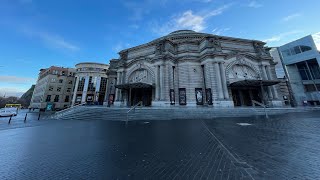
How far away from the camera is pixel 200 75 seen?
79.9 feet

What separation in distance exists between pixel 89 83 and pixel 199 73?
37.6 meters

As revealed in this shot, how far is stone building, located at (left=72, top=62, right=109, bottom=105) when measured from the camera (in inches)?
1610

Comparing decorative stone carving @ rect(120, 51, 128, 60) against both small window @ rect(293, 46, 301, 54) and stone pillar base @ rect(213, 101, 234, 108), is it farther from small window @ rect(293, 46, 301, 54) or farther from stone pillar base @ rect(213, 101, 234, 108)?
small window @ rect(293, 46, 301, 54)

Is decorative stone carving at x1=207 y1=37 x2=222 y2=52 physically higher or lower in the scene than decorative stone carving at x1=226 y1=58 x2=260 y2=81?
higher

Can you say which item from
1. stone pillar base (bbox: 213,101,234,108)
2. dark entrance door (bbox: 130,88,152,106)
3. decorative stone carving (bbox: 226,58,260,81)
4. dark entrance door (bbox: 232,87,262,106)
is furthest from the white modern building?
dark entrance door (bbox: 130,88,152,106)

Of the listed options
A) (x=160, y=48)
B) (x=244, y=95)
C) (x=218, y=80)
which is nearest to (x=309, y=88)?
(x=244, y=95)

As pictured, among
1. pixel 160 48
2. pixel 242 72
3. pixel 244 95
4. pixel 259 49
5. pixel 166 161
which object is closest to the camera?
pixel 166 161

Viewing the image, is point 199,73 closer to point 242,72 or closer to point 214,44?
point 214,44

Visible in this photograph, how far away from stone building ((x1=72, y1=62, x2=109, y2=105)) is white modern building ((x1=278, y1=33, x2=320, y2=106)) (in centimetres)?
5540

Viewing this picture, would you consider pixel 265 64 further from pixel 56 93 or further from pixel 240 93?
pixel 56 93

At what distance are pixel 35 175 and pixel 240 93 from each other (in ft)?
102

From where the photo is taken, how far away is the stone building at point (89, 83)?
40.9m

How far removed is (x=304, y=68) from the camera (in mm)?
30219

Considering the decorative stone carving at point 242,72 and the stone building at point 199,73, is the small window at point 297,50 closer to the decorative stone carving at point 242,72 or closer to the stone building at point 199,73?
the stone building at point 199,73
